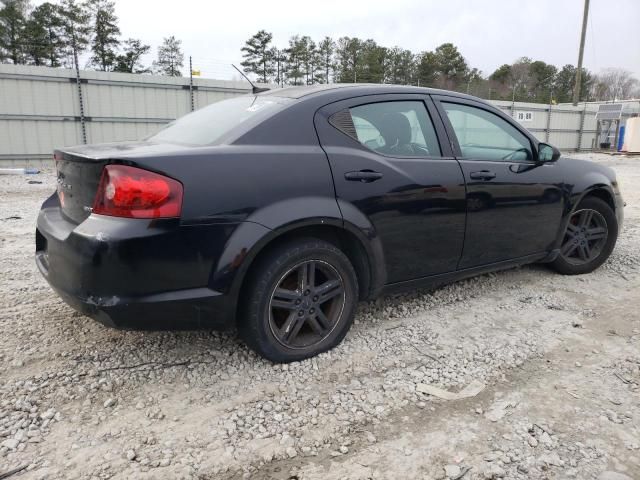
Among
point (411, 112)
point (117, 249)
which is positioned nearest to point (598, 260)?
point (411, 112)

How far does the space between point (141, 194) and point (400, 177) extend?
1.51 meters

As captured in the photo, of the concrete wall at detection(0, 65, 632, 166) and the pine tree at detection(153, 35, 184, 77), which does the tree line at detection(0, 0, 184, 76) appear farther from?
the concrete wall at detection(0, 65, 632, 166)

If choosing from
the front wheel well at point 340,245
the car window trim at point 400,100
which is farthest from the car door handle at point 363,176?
the front wheel well at point 340,245

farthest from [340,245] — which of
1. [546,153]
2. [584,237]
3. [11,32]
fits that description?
[11,32]

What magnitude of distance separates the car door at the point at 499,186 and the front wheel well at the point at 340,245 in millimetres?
836

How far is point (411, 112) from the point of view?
3.27 m

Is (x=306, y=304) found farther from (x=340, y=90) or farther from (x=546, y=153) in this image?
(x=546, y=153)

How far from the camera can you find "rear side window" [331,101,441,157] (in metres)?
2.93

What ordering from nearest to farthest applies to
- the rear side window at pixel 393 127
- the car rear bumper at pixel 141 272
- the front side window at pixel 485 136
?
1. the car rear bumper at pixel 141 272
2. the rear side window at pixel 393 127
3. the front side window at pixel 485 136

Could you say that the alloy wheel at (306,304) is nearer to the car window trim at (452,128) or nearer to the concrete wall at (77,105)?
the car window trim at (452,128)

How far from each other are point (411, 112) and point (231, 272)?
169 centimetres

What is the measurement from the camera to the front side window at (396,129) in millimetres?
2973

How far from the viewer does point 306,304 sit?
8.98 ft

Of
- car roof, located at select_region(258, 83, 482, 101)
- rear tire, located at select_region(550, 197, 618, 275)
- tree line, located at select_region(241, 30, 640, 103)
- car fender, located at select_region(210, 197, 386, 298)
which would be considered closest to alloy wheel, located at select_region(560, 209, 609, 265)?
rear tire, located at select_region(550, 197, 618, 275)
